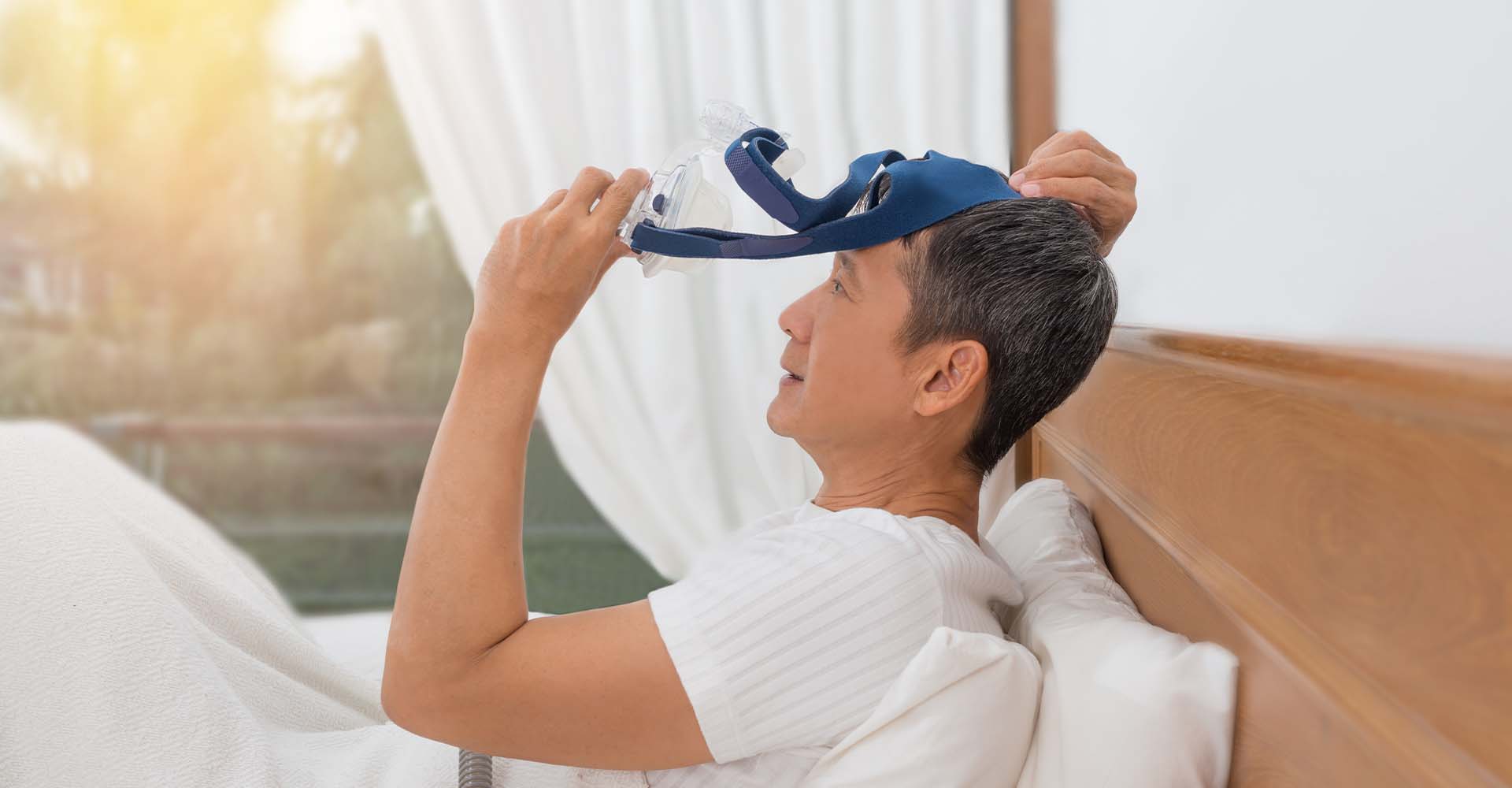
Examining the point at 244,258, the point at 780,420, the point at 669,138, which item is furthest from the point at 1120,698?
the point at 244,258

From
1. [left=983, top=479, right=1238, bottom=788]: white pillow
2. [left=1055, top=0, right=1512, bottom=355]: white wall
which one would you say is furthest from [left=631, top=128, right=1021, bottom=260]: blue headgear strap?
[left=983, top=479, right=1238, bottom=788]: white pillow

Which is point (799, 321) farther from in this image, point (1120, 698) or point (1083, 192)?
point (1120, 698)

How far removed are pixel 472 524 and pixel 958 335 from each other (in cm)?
48

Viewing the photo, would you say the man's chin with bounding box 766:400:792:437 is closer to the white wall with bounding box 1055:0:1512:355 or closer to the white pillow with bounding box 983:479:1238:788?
the white pillow with bounding box 983:479:1238:788

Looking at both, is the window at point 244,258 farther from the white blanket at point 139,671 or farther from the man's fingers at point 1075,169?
the man's fingers at point 1075,169

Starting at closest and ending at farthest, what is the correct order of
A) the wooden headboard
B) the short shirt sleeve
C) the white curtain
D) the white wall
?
the wooden headboard
the white wall
the short shirt sleeve
the white curtain

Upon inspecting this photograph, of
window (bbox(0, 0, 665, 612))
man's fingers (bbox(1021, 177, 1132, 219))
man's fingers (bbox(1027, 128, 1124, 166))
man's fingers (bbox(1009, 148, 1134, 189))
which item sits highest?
man's fingers (bbox(1027, 128, 1124, 166))

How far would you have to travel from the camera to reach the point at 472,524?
0.90 metres

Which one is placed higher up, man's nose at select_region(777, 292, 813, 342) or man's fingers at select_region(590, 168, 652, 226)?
man's fingers at select_region(590, 168, 652, 226)

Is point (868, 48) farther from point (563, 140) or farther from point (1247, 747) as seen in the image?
point (1247, 747)

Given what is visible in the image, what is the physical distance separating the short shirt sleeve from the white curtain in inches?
61.1

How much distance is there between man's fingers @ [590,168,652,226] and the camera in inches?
38.5

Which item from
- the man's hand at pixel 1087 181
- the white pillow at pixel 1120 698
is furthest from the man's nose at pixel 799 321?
the white pillow at pixel 1120 698

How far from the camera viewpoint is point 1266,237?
998 mm
